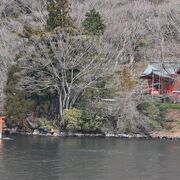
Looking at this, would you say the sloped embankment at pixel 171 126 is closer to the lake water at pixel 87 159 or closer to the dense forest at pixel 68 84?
the dense forest at pixel 68 84

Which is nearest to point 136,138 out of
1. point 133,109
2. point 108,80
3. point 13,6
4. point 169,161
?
point 133,109

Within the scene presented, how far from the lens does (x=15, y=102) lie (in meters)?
56.2

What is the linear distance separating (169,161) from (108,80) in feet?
67.5

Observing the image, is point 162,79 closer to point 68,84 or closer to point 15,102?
point 68,84

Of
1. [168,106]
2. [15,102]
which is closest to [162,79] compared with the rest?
[168,106]

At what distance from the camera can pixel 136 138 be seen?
53.3 meters

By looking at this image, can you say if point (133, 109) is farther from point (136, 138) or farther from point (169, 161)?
point (169, 161)

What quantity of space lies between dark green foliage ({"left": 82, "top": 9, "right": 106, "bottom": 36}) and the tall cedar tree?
3754 millimetres

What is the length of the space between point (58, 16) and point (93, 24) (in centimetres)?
647

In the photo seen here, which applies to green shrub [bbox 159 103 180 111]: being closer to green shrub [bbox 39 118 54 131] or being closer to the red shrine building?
the red shrine building

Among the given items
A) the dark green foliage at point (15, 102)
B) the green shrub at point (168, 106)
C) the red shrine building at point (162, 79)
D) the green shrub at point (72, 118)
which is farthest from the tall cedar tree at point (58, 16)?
the red shrine building at point (162, 79)

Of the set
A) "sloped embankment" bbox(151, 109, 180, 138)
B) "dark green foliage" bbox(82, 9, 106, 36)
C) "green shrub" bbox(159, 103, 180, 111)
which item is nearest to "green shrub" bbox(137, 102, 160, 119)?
"sloped embankment" bbox(151, 109, 180, 138)

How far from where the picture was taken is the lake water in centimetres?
3141

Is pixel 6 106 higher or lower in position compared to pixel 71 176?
higher
